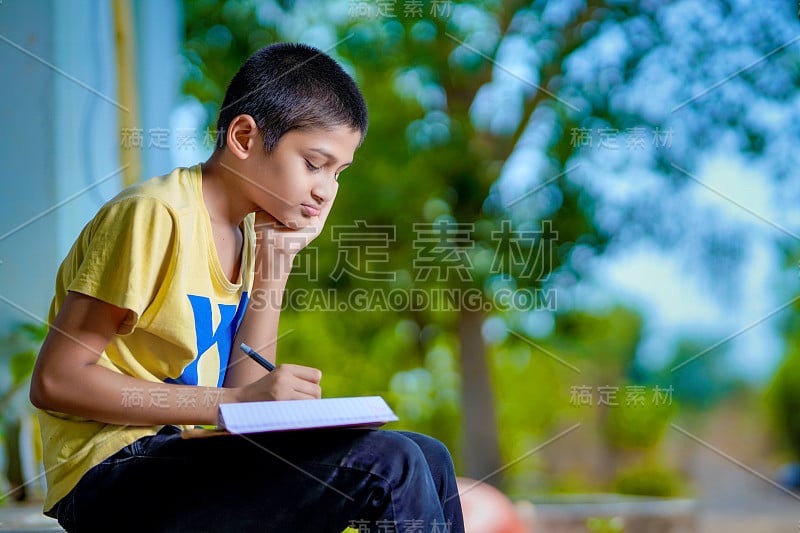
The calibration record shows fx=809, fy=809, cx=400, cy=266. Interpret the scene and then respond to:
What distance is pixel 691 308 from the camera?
290cm

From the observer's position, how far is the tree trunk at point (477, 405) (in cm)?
310

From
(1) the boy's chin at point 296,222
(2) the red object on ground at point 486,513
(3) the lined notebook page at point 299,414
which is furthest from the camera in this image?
(2) the red object on ground at point 486,513

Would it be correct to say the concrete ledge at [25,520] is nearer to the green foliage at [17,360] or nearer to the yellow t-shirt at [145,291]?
the green foliage at [17,360]

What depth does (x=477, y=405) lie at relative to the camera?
3117 mm

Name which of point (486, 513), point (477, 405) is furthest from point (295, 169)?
point (477, 405)

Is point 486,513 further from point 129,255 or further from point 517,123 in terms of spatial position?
point 517,123

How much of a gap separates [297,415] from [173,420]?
0.12m

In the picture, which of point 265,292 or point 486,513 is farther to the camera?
point 486,513

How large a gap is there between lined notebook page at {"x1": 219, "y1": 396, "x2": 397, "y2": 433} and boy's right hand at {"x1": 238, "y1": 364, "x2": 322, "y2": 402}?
0.07 feet

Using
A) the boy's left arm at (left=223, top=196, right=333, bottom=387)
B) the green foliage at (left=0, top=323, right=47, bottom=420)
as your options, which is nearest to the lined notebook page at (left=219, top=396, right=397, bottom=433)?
the boy's left arm at (left=223, top=196, right=333, bottom=387)

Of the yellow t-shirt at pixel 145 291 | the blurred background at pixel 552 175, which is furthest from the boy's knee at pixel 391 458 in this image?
the blurred background at pixel 552 175

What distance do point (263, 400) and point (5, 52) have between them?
1.08 m

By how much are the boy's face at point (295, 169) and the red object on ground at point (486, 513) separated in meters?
Result: 1.09

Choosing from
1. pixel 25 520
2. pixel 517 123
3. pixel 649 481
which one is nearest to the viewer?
pixel 25 520
